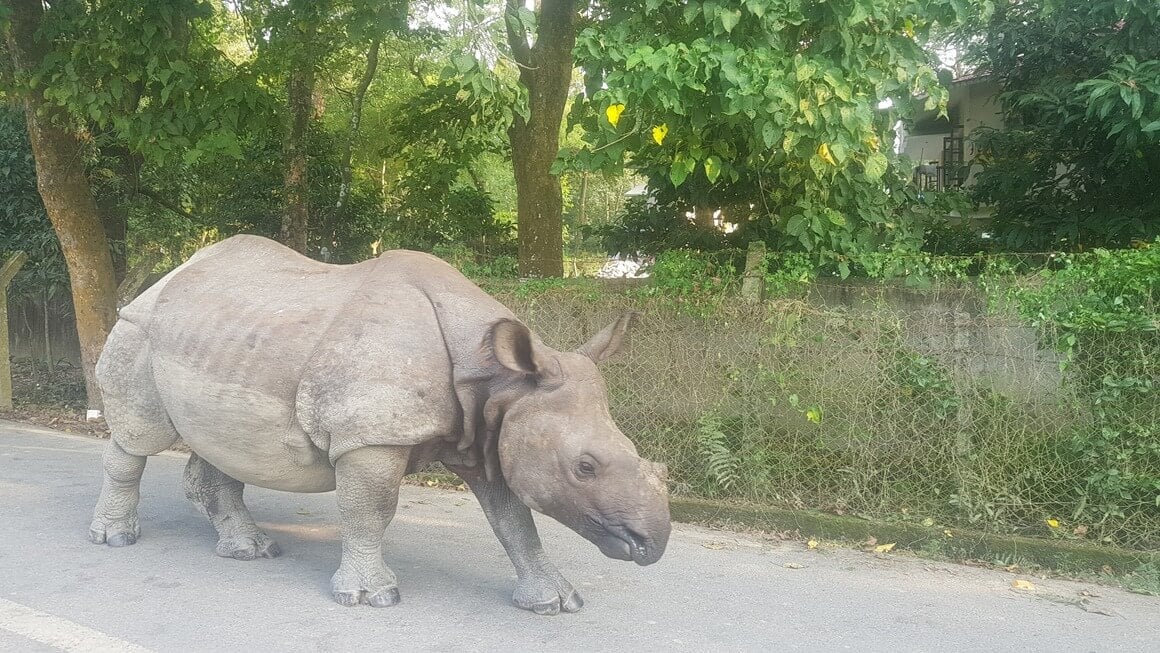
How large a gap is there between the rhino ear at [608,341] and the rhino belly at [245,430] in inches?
60.0

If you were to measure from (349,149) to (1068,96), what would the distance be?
9365mm

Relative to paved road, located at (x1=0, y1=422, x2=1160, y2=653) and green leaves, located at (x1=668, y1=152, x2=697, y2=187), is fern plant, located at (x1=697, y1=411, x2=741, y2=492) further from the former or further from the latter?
green leaves, located at (x1=668, y1=152, x2=697, y2=187)

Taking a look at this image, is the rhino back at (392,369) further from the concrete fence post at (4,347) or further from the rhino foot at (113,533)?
the concrete fence post at (4,347)

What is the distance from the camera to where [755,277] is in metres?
7.81

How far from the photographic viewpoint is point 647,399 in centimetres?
793

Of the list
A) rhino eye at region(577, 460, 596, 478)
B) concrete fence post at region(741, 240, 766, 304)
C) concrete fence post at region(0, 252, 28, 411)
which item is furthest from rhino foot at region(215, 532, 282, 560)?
concrete fence post at region(0, 252, 28, 411)

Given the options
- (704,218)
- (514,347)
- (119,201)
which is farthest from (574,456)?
(119,201)

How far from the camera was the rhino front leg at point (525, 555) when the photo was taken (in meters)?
5.18

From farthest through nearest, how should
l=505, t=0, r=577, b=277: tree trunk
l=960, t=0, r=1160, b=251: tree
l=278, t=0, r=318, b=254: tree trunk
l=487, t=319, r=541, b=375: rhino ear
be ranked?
l=278, t=0, r=318, b=254: tree trunk < l=505, t=0, r=577, b=277: tree trunk < l=960, t=0, r=1160, b=251: tree < l=487, t=319, r=541, b=375: rhino ear

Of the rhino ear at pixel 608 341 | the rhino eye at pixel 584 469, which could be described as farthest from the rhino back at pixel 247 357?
the rhino eye at pixel 584 469

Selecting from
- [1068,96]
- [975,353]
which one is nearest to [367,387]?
[975,353]

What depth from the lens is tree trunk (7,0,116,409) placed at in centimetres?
1017

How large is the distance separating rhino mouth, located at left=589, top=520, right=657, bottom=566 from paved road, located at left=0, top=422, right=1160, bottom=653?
610 millimetres

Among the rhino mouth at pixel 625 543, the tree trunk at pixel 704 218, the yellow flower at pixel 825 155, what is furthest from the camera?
the tree trunk at pixel 704 218
